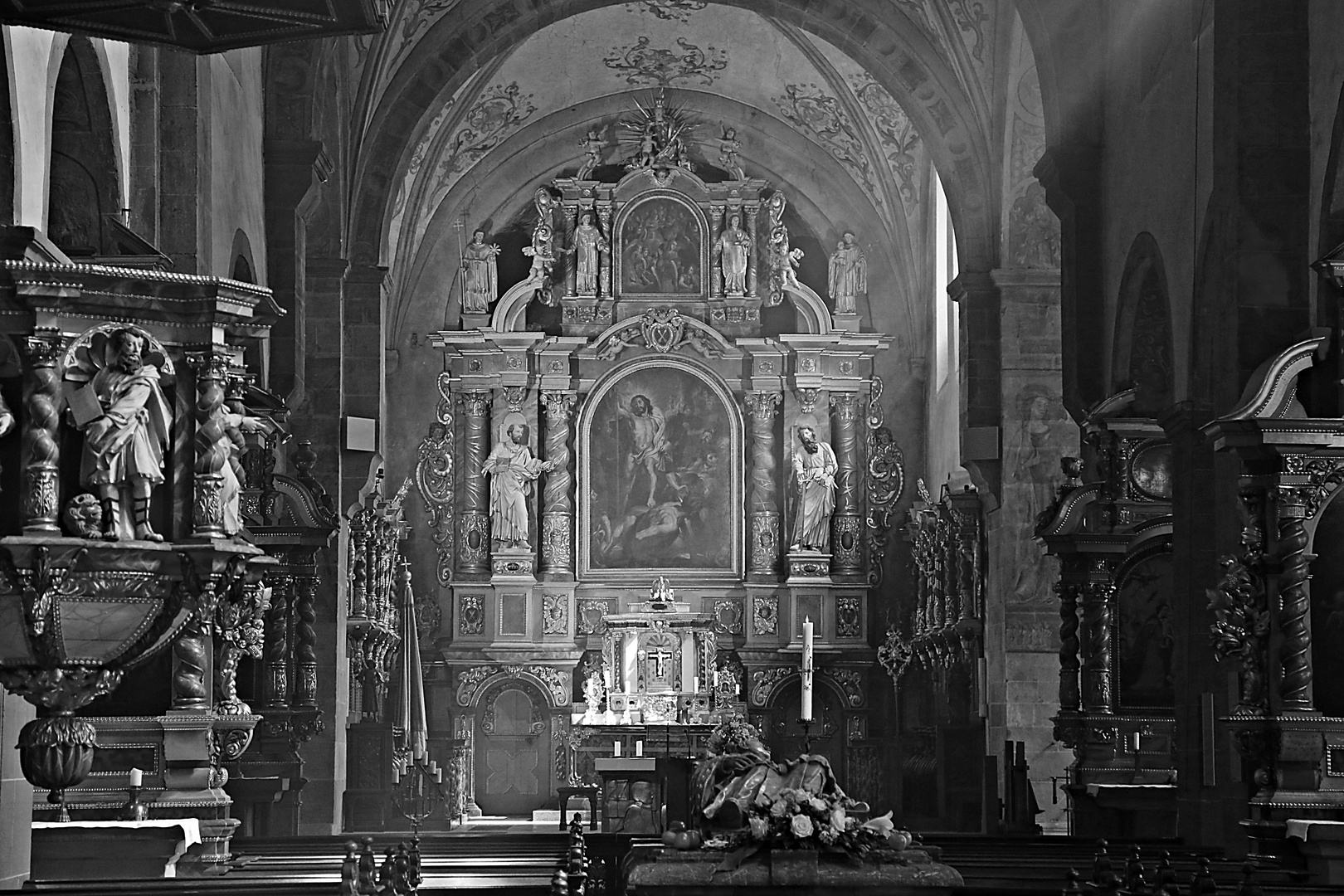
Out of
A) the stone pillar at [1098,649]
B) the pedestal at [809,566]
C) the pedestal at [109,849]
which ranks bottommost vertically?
the pedestal at [109,849]

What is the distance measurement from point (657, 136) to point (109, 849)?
1852 cm

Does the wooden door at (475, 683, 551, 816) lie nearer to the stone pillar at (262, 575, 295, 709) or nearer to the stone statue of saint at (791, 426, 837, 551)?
the stone statue of saint at (791, 426, 837, 551)

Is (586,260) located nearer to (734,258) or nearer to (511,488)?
(734,258)

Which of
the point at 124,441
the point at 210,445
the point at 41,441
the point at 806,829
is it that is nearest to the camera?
the point at 806,829

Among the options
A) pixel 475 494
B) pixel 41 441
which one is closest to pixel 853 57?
pixel 475 494

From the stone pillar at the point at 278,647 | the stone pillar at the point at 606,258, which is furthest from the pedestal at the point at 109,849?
the stone pillar at the point at 606,258

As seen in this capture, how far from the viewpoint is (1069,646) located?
16.2m

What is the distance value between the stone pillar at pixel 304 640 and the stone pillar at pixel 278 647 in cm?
9

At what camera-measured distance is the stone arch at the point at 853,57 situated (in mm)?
21875

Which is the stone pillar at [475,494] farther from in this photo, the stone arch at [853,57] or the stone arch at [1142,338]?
the stone arch at [1142,338]

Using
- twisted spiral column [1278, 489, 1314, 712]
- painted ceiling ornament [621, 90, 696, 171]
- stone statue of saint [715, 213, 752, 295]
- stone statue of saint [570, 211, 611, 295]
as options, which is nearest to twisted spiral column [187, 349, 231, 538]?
A: twisted spiral column [1278, 489, 1314, 712]

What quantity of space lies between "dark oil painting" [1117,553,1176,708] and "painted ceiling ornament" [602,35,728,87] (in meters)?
12.8

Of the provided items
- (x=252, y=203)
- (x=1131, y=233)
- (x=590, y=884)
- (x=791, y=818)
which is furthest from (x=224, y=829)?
(x=1131, y=233)

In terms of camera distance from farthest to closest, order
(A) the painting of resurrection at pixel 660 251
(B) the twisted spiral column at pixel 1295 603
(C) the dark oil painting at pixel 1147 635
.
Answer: (A) the painting of resurrection at pixel 660 251, (C) the dark oil painting at pixel 1147 635, (B) the twisted spiral column at pixel 1295 603
